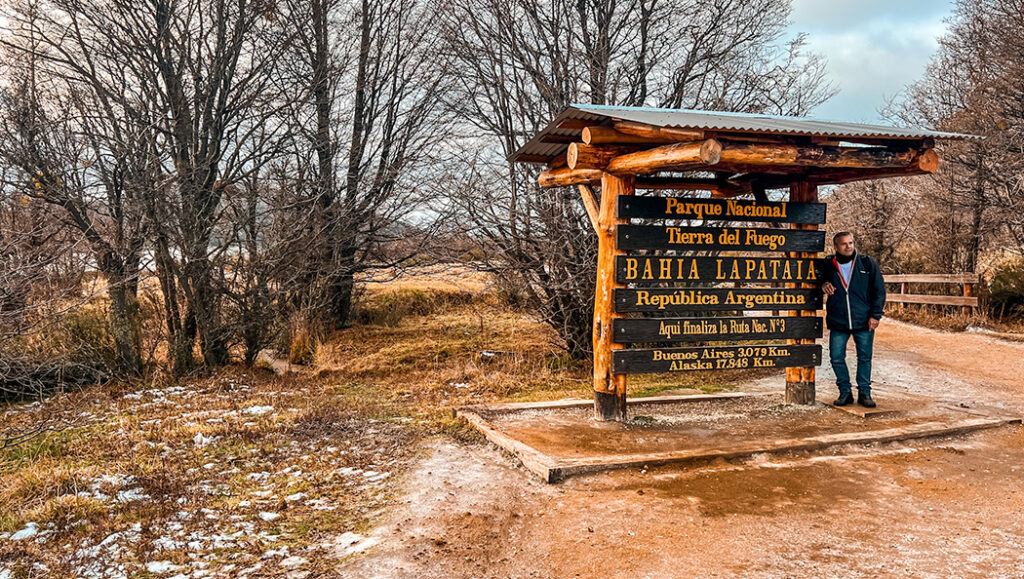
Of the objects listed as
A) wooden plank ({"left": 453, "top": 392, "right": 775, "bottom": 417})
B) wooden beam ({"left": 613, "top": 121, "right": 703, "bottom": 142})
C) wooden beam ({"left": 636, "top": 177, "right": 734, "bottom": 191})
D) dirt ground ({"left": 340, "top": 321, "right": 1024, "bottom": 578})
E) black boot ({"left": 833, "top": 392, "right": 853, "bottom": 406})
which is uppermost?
wooden beam ({"left": 613, "top": 121, "right": 703, "bottom": 142})

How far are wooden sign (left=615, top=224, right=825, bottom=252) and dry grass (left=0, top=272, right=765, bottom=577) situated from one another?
2.59m

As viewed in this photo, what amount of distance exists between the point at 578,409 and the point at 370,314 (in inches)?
329

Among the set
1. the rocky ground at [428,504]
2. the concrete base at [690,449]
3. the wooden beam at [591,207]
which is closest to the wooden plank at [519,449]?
the concrete base at [690,449]

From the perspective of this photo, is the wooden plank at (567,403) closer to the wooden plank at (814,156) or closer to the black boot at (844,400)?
the black boot at (844,400)

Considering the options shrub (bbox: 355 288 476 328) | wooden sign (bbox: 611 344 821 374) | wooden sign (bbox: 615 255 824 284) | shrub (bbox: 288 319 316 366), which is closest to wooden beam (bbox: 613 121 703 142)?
wooden sign (bbox: 615 255 824 284)

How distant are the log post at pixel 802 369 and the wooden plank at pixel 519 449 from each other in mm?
3646

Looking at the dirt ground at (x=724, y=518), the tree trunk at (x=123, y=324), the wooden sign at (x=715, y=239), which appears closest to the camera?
the dirt ground at (x=724, y=518)

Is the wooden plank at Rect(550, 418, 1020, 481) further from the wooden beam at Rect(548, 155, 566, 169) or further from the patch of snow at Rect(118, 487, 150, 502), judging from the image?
the wooden beam at Rect(548, 155, 566, 169)

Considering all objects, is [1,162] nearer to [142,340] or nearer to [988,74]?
[142,340]

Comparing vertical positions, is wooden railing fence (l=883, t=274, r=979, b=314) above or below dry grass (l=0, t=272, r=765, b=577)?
above

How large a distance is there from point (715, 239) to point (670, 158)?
1.40 m

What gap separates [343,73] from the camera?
13086 mm

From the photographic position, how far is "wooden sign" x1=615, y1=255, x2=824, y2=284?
6828 millimetres

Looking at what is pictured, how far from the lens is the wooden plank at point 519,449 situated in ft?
17.4
